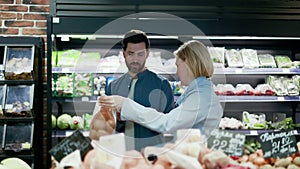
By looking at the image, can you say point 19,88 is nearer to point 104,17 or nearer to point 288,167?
point 104,17

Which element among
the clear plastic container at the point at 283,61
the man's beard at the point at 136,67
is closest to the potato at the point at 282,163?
the man's beard at the point at 136,67

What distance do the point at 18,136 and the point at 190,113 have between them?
2.18m

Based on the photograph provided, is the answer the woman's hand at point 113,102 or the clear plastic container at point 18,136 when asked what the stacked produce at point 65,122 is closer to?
the clear plastic container at point 18,136

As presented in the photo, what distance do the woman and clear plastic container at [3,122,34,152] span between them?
1802mm

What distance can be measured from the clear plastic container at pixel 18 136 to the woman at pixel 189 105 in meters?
1.80

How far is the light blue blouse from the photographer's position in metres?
2.09

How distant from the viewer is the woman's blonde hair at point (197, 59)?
2.30 meters

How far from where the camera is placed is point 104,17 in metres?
3.85

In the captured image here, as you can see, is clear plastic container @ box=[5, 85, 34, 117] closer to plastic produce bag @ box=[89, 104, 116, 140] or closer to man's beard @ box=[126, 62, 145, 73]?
man's beard @ box=[126, 62, 145, 73]

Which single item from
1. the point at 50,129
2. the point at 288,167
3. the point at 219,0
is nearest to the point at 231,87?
the point at 219,0

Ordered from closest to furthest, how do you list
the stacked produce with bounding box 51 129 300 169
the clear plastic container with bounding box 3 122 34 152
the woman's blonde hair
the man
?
the stacked produce with bounding box 51 129 300 169
the woman's blonde hair
the man
the clear plastic container with bounding box 3 122 34 152

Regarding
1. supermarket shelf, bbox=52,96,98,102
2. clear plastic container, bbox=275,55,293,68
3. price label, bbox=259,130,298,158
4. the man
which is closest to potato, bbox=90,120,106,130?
price label, bbox=259,130,298,158

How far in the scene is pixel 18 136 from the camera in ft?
12.5

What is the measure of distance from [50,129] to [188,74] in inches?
72.7
